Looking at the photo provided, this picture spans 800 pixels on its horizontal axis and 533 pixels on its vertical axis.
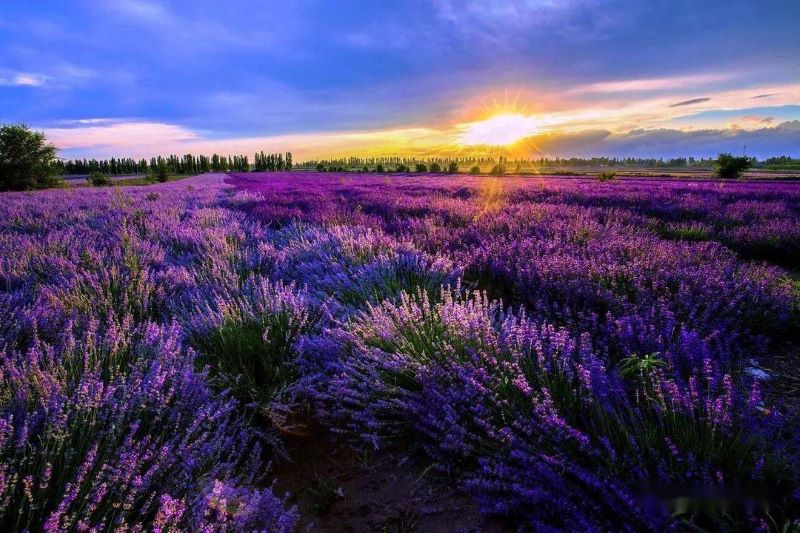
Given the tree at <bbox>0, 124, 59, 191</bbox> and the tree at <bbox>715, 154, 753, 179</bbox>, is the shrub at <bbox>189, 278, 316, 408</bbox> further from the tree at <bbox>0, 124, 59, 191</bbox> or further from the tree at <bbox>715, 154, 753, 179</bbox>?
the tree at <bbox>715, 154, 753, 179</bbox>

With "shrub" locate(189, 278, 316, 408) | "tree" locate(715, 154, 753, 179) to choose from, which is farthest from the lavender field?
"tree" locate(715, 154, 753, 179)

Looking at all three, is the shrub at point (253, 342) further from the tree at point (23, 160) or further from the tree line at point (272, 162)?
the tree line at point (272, 162)

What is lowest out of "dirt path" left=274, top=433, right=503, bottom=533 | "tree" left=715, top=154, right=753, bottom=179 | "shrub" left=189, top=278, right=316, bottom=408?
"dirt path" left=274, top=433, right=503, bottom=533

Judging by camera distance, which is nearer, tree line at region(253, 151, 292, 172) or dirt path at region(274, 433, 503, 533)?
dirt path at region(274, 433, 503, 533)

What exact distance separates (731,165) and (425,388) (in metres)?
38.0

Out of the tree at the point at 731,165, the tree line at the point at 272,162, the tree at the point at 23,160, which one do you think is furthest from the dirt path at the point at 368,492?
the tree line at the point at 272,162

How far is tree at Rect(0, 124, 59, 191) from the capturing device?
27.3m

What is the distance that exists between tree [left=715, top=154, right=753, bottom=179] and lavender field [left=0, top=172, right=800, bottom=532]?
3432 centimetres

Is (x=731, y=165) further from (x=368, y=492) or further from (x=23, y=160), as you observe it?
(x=23, y=160)

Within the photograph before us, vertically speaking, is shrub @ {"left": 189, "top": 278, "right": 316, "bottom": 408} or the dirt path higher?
shrub @ {"left": 189, "top": 278, "right": 316, "bottom": 408}

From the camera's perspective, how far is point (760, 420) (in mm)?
1681

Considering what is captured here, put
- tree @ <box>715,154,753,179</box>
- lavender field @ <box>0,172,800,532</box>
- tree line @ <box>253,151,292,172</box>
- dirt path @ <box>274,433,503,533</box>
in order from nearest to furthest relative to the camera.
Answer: lavender field @ <box>0,172,800,532</box>, dirt path @ <box>274,433,503,533</box>, tree @ <box>715,154,753,179</box>, tree line @ <box>253,151,292,172</box>

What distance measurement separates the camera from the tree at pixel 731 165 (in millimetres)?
Result: 30656

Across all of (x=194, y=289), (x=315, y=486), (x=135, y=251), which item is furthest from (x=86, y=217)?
(x=315, y=486)
